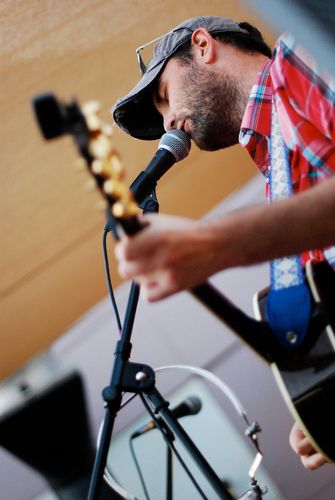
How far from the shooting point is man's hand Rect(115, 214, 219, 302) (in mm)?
612

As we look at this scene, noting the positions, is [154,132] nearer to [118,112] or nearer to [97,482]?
[118,112]

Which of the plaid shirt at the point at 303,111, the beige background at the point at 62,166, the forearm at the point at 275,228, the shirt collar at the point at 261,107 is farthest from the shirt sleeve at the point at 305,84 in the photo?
the beige background at the point at 62,166

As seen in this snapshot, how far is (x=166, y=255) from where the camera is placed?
0.62 meters

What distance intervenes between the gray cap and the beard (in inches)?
4.6

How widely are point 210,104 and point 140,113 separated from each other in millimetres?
324

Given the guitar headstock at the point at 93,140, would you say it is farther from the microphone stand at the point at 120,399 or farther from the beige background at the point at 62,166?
the beige background at the point at 62,166

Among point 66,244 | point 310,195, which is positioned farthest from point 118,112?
point 310,195

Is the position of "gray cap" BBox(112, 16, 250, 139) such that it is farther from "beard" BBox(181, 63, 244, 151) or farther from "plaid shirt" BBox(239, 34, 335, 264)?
"plaid shirt" BBox(239, 34, 335, 264)

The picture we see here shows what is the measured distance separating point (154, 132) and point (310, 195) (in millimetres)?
1008

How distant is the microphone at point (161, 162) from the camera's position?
3.60 feet

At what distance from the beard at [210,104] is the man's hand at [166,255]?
73 centimetres

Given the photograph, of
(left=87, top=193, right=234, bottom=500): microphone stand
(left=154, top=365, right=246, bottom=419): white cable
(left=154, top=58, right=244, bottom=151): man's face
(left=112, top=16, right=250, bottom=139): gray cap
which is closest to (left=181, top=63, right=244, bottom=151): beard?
(left=154, top=58, right=244, bottom=151): man's face

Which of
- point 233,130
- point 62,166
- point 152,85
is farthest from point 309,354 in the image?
point 62,166

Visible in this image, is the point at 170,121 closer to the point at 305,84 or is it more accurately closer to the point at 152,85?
the point at 152,85
